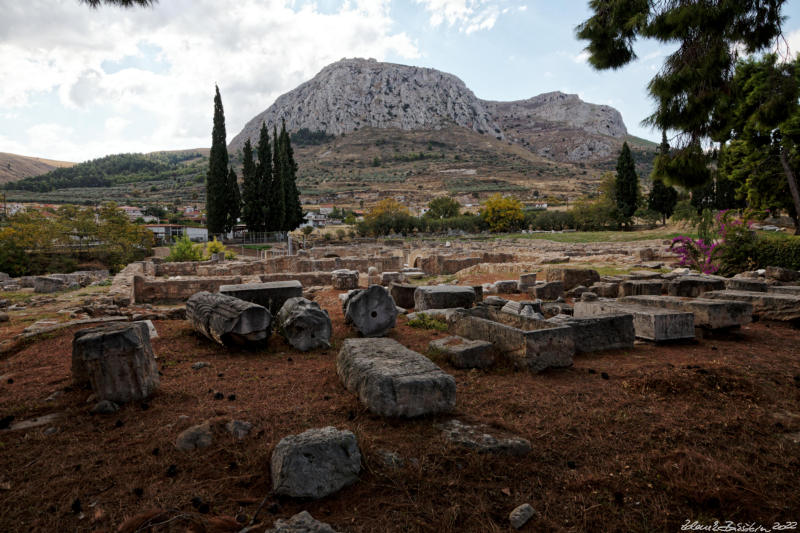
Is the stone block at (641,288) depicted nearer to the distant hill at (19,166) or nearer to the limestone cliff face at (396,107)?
the limestone cliff face at (396,107)

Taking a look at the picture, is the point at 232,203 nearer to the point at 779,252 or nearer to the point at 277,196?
the point at 277,196

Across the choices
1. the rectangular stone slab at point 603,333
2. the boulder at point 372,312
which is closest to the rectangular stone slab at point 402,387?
the boulder at point 372,312

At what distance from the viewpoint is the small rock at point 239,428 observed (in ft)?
11.3

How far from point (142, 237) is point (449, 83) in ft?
563

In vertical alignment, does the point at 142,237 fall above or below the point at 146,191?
below

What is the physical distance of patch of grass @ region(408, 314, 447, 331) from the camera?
761 cm

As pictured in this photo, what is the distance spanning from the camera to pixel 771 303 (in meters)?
7.50

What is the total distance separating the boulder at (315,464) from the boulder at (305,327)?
3.45 metres

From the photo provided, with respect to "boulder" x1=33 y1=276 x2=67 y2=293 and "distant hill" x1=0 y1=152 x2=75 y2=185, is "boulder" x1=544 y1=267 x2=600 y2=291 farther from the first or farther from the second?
"distant hill" x1=0 y1=152 x2=75 y2=185

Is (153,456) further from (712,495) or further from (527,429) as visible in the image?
(712,495)

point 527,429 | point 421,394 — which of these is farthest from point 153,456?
point 527,429

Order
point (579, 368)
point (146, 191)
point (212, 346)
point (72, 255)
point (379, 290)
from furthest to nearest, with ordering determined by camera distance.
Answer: point (146, 191) < point (72, 255) < point (379, 290) < point (212, 346) < point (579, 368)

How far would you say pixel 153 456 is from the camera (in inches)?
123

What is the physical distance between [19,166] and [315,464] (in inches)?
8201
